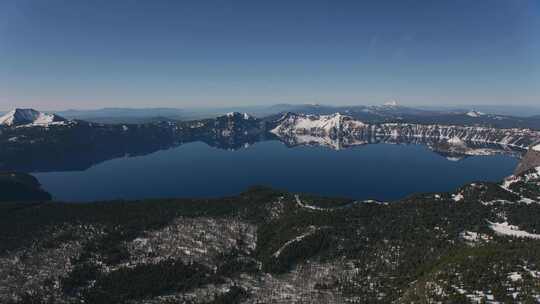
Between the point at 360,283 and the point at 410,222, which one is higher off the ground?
the point at 410,222

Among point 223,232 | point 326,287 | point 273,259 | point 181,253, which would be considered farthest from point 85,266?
point 326,287

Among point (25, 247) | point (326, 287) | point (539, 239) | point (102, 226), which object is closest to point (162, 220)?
point (102, 226)

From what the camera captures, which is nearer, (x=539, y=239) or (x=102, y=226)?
(x=539, y=239)

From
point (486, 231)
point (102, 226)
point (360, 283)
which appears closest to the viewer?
point (360, 283)

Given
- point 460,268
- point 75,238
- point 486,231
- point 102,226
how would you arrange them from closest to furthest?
1. point 460,268
2. point 486,231
3. point 75,238
4. point 102,226

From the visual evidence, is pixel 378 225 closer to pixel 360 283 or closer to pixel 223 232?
pixel 360 283

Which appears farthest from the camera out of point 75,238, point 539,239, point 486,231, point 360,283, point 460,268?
point 75,238

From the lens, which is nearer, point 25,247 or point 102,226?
point 25,247

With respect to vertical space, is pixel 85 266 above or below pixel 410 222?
below

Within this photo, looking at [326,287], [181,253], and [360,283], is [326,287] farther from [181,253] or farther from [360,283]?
[181,253]
